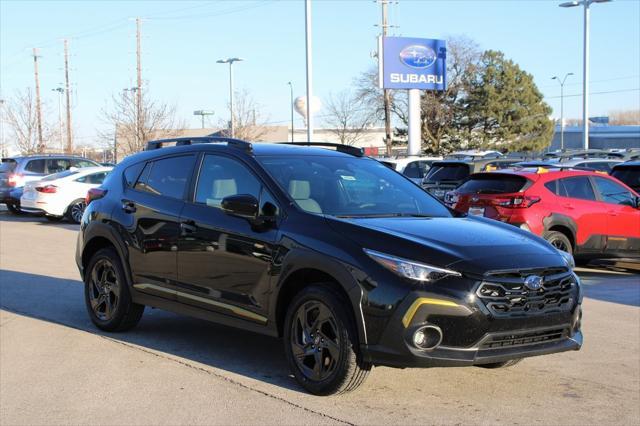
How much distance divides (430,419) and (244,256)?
1.82 m

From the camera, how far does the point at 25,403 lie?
16.9 ft

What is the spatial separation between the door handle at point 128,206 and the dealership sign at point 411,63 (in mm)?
28726

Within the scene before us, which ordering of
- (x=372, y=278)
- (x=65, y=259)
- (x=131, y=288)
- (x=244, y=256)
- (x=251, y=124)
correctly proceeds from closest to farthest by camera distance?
(x=372, y=278) < (x=244, y=256) < (x=131, y=288) < (x=65, y=259) < (x=251, y=124)

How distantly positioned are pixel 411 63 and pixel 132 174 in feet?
96.9

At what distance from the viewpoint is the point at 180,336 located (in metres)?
7.04

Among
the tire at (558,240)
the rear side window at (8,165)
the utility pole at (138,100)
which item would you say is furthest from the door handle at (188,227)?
the utility pole at (138,100)

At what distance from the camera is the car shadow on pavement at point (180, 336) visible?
599 centimetres

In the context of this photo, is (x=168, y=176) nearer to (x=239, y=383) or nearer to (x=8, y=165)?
(x=239, y=383)

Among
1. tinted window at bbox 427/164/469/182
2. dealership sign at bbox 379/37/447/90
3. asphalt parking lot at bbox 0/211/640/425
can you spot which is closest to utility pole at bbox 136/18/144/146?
dealership sign at bbox 379/37/447/90

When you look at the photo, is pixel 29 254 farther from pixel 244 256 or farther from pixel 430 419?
pixel 430 419

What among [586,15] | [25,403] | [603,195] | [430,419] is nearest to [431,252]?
[430,419]

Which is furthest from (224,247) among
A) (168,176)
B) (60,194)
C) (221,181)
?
(60,194)

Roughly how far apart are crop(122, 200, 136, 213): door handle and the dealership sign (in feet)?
94.2

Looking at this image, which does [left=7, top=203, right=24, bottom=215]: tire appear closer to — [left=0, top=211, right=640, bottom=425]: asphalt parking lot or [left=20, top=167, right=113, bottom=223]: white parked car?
[left=20, top=167, right=113, bottom=223]: white parked car
